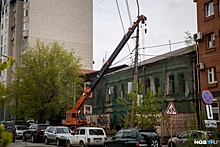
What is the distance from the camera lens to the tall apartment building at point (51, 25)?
5812cm

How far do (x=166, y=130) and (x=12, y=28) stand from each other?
152ft

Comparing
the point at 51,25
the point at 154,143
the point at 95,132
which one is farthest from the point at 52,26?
the point at 154,143

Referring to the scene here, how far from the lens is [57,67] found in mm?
37781

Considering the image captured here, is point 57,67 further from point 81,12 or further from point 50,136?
point 81,12

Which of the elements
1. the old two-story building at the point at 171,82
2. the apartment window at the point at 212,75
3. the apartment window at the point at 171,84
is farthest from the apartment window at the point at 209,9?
the apartment window at the point at 171,84

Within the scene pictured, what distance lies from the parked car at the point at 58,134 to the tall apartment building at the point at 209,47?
11.3 meters

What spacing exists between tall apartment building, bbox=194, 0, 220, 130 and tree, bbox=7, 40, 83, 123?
16674 mm

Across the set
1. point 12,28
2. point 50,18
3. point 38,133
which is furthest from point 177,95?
point 12,28

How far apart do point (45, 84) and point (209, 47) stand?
745 inches

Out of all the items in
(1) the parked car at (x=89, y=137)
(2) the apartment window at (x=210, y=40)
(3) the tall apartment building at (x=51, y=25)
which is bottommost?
(1) the parked car at (x=89, y=137)

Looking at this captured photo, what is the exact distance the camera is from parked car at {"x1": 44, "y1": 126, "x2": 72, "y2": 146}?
26.3 metres

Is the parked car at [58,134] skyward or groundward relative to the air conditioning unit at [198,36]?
groundward

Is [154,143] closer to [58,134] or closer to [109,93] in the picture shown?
[58,134]

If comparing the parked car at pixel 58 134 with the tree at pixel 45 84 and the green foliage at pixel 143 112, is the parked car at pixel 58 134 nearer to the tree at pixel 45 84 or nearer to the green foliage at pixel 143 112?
the green foliage at pixel 143 112
